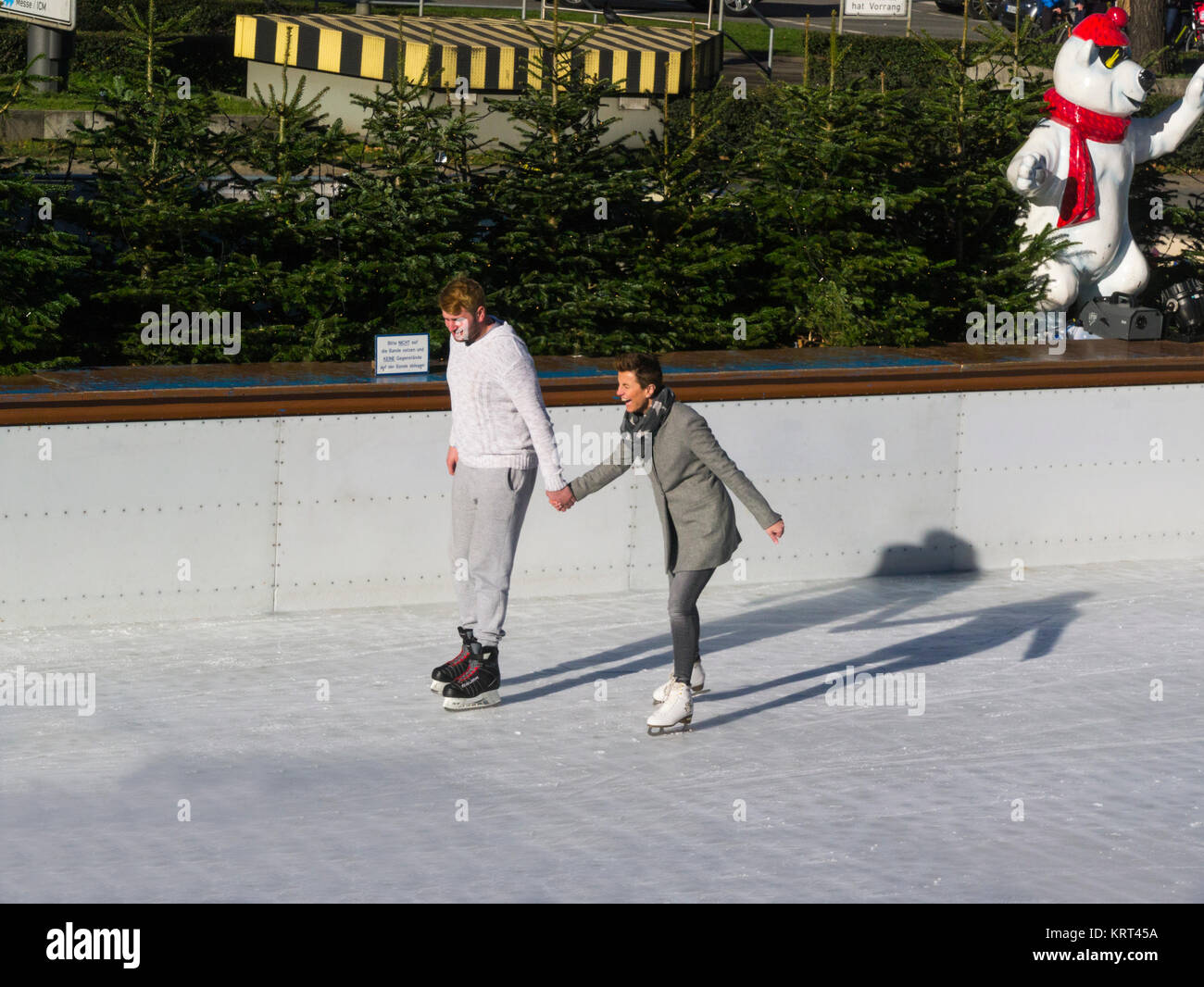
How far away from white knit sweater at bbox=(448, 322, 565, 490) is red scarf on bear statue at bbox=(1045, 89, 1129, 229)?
5.33 meters

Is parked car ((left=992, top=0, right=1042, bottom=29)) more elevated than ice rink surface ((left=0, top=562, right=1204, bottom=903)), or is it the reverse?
parked car ((left=992, top=0, right=1042, bottom=29))

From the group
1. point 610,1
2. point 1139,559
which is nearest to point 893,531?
point 1139,559

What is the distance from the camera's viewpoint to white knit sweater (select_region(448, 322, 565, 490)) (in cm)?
675

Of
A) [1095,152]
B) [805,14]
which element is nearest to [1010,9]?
[805,14]

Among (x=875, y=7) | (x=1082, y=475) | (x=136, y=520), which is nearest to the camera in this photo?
(x=136, y=520)

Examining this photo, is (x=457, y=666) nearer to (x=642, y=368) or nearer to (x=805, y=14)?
(x=642, y=368)

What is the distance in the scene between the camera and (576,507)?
28.6 feet

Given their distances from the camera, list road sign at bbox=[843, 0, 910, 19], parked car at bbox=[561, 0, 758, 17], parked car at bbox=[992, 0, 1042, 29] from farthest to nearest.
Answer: parked car at bbox=[992, 0, 1042, 29], parked car at bbox=[561, 0, 758, 17], road sign at bbox=[843, 0, 910, 19]

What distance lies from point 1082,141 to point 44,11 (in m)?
6.37

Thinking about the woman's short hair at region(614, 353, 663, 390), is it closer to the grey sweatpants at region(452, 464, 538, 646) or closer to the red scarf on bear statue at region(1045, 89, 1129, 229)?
the grey sweatpants at region(452, 464, 538, 646)

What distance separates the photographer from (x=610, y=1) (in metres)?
29.2

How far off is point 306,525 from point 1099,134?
5793mm

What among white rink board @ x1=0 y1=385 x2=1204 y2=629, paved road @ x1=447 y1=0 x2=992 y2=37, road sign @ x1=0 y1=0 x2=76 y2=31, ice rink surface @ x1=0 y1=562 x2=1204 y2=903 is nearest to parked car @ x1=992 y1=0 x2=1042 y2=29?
paved road @ x1=447 y1=0 x2=992 y2=37

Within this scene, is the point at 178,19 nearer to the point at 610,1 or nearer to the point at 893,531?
the point at 893,531
